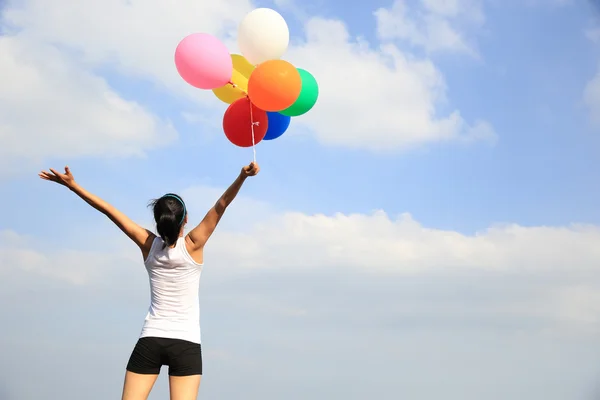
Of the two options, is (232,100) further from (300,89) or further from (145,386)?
(145,386)

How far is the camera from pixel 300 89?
5.97m

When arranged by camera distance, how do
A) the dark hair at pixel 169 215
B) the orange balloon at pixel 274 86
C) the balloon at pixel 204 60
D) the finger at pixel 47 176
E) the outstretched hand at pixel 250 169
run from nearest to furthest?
the dark hair at pixel 169 215 → the outstretched hand at pixel 250 169 → the finger at pixel 47 176 → the orange balloon at pixel 274 86 → the balloon at pixel 204 60

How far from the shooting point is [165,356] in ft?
13.2

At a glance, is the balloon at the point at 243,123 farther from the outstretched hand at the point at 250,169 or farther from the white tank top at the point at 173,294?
the white tank top at the point at 173,294

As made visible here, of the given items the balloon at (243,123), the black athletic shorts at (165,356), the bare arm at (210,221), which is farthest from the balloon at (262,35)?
the black athletic shorts at (165,356)

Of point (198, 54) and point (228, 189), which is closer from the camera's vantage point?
point (228, 189)

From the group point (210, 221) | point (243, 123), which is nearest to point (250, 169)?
point (210, 221)

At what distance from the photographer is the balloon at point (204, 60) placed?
596 cm

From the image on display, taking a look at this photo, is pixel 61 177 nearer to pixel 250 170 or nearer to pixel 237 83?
pixel 250 170

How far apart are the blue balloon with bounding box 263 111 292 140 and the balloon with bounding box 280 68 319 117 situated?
0.07 metres

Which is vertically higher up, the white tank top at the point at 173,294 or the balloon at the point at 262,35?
the balloon at the point at 262,35

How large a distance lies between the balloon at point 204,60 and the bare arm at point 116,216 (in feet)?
6.95

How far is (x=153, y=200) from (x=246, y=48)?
2.82 metres

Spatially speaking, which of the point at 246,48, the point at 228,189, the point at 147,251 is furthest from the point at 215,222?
the point at 246,48
